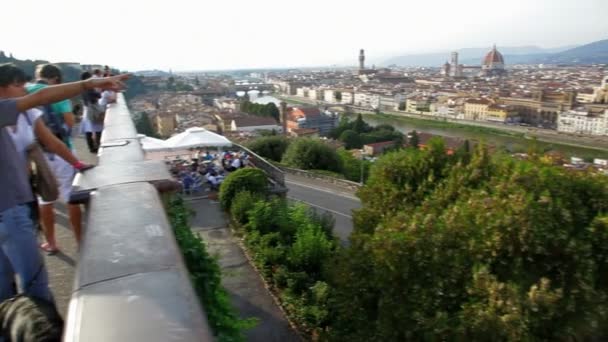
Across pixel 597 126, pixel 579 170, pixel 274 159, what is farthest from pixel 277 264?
pixel 597 126

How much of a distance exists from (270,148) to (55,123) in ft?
48.8

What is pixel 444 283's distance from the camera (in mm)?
3145

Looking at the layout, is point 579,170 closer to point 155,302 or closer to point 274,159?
point 155,302

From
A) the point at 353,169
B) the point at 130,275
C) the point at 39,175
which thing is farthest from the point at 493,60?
the point at 130,275

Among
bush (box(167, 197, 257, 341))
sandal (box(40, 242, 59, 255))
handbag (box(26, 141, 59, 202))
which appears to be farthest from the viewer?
sandal (box(40, 242, 59, 255))

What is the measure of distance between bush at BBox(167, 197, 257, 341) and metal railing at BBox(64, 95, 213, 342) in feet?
1.47

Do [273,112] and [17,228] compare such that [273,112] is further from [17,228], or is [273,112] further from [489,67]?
[489,67]

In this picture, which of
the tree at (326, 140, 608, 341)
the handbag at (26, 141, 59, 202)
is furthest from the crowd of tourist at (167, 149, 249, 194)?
the handbag at (26, 141, 59, 202)

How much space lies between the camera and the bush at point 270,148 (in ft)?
56.8

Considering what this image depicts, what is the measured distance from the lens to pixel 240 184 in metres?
6.68

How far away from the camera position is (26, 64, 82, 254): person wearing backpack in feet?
7.72

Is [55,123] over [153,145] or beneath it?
over

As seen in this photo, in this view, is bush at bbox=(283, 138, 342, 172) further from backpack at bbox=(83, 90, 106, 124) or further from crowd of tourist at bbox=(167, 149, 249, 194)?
backpack at bbox=(83, 90, 106, 124)

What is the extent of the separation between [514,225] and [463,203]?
1.76 ft
